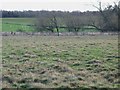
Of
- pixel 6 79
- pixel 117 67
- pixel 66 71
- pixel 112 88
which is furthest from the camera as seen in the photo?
pixel 117 67

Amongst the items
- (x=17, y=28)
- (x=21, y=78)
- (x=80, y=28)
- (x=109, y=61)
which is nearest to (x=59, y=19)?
(x=80, y=28)

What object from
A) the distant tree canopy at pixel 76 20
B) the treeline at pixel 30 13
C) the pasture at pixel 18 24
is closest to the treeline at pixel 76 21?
the distant tree canopy at pixel 76 20

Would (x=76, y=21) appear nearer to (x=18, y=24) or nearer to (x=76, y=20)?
(x=76, y=20)

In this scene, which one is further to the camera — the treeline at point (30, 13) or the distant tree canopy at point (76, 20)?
the treeline at point (30, 13)

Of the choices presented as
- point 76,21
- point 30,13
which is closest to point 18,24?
point 30,13

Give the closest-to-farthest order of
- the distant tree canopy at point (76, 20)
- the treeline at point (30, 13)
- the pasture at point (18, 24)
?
the distant tree canopy at point (76, 20), the pasture at point (18, 24), the treeline at point (30, 13)

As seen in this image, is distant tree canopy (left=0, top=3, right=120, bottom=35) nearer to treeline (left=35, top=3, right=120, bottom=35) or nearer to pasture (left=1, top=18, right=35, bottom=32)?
treeline (left=35, top=3, right=120, bottom=35)

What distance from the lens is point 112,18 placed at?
148ft

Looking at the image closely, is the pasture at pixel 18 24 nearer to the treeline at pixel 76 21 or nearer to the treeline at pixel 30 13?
the treeline at pixel 30 13

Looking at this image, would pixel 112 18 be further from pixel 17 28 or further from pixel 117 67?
pixel 117 67

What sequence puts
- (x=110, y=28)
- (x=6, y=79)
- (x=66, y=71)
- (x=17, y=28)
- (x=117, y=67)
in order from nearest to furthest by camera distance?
(x=6, y=79), (x=66, y=71), (x=117, y=67), (x=110, y=28), (x=17, y=28)

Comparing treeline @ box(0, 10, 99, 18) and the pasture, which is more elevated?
treeline @ box(0, 10, 99, 18)

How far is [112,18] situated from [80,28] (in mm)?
6024

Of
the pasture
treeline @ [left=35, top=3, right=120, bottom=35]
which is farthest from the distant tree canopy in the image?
the pasture
